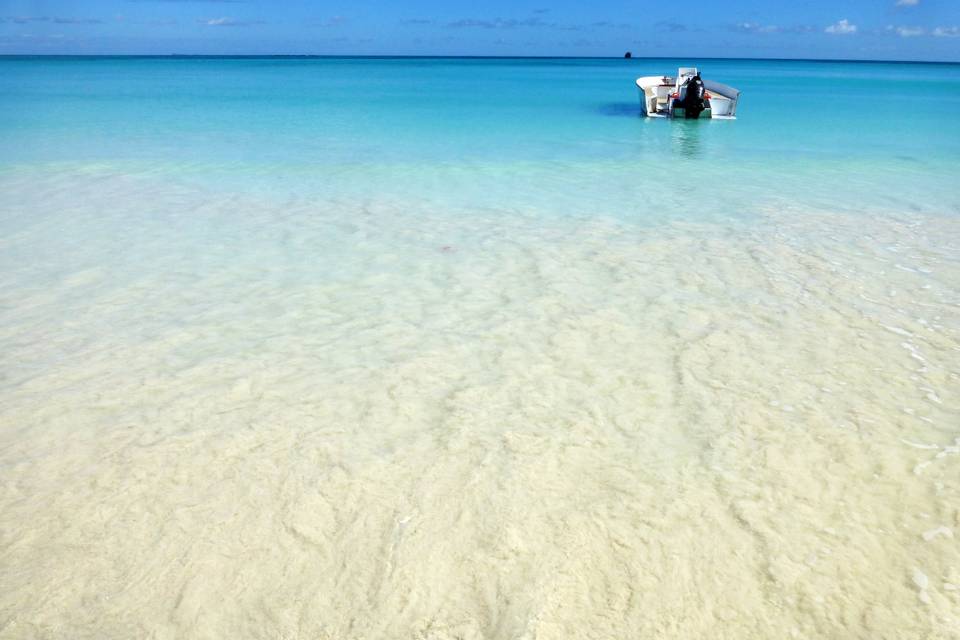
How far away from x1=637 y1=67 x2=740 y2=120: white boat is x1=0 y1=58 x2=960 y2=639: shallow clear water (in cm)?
1214

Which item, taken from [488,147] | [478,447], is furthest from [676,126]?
[478,447]

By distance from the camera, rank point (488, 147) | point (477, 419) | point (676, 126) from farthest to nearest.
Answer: point (676, 126)
point (488, 147)
point (477, 419)

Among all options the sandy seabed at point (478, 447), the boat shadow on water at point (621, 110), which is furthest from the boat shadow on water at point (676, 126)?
the sandy seabed at point (478, 447)

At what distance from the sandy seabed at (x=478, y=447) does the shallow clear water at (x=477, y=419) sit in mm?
17

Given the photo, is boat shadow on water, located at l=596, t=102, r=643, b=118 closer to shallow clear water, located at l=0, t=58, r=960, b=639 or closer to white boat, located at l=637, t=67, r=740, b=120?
white boat, located at l=637, t=67, r=740, b=120

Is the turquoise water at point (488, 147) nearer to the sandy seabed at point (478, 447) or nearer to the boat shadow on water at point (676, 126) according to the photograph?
the boat shadow on water at point (676, 126)

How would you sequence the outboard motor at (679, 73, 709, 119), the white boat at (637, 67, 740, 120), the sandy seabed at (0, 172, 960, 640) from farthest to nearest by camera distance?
the white boat at (637, 67, 740, 120)
the outboard motor at (679, 73, 709, 119)
the sandy seabed at (0, 172, 960, 640)

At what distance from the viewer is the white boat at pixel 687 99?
19.6 m

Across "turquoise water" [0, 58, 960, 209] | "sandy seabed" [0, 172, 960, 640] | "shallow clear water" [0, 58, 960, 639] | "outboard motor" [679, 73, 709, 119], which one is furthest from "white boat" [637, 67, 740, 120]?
"sandy seabed" [0, 172, 960, 640]

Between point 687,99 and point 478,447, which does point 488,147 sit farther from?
point 478,447

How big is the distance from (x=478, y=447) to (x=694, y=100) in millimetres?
18770

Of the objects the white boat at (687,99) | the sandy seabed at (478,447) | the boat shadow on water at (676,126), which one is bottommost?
the boat shadow on water at (676,126)

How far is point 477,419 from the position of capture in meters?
3.61

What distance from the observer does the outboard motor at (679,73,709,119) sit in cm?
1947
